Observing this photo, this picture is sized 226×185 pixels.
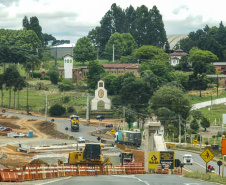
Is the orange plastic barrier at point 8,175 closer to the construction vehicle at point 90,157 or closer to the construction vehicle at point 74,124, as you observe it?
the construction vehicle at point 90,157

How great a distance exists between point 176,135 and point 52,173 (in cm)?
6369

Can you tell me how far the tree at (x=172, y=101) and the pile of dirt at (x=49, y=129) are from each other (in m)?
24.4

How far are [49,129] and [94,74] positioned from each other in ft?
142

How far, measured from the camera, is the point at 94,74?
141m

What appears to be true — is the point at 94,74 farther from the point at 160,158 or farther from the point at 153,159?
the point at 153,159

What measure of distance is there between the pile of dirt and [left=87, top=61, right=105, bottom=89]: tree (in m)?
34.1

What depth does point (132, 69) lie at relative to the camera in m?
158

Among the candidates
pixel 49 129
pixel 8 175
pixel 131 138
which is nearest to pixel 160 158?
pixel 8 175

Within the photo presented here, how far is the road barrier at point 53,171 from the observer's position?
32922 mm

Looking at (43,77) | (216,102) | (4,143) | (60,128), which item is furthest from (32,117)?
(216,102)

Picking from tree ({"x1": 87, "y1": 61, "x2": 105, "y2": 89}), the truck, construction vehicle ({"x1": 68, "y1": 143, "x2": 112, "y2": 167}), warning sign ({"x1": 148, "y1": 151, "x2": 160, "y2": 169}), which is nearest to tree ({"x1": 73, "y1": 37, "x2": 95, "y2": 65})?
tree ({"x1": 87, "y1": 61, "x2": 105, "y2": 89})

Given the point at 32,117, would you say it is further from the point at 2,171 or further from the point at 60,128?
the point at 2,171

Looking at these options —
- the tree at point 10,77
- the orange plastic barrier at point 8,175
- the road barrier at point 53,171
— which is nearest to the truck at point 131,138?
the road barrier at point 53,171

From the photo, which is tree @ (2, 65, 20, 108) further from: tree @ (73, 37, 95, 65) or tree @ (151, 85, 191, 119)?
tree @ (73, 37, 95, 65)
